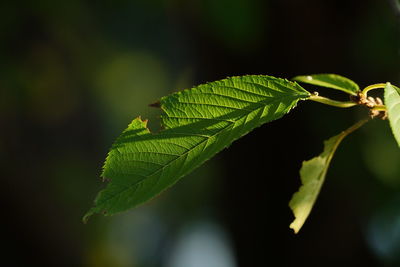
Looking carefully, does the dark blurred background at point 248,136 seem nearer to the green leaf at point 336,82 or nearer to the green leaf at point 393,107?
the green leaf at point 336,82

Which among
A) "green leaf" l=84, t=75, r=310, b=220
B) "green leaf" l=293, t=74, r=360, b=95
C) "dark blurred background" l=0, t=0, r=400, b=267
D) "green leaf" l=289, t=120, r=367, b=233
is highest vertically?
"dark blurred background" l=0, t=0, r=400, b=267

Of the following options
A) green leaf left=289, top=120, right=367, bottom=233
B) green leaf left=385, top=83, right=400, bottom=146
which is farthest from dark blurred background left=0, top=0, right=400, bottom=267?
green leaf left=385, top=83, right=400, bottom=146

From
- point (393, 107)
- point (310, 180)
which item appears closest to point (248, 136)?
point (310, 180)

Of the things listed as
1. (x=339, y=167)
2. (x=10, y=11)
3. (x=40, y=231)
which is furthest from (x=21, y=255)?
(x=339, y=167)

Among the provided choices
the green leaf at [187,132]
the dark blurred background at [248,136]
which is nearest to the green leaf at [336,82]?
the green leaf at [187,132]

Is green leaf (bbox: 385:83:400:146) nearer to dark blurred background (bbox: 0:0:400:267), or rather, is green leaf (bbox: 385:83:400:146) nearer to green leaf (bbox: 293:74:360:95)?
green leaf (bbox: 293:74:360:95)

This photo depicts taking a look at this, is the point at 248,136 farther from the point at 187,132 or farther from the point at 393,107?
the point at 393,107
